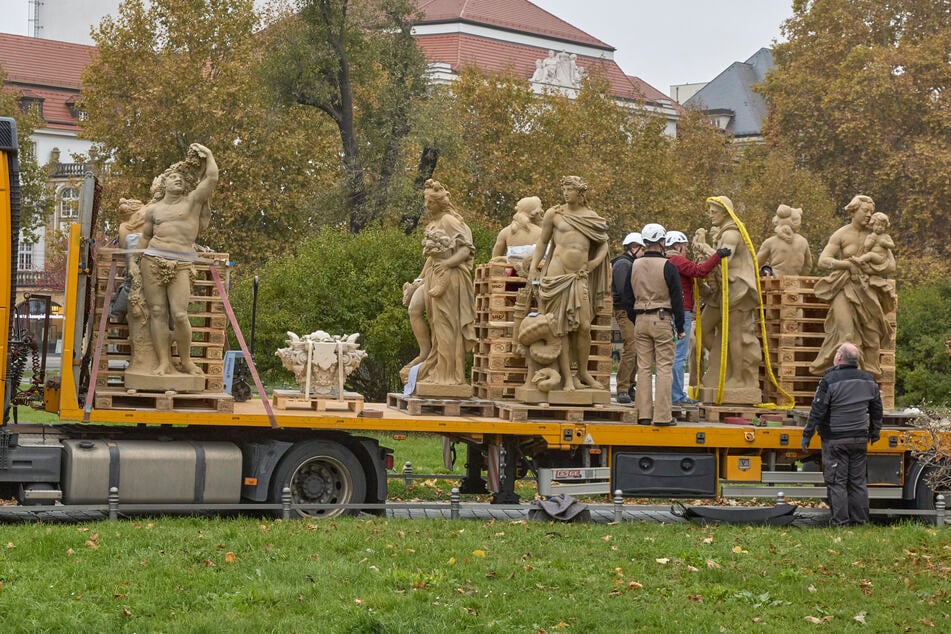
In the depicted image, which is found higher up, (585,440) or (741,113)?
(741,113)

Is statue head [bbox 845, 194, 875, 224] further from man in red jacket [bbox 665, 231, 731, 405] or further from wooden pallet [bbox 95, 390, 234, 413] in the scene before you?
wooden pallet [bbox 95, 390, 234, 413]

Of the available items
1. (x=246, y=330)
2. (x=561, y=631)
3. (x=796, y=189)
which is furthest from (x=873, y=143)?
(x=561, y=631)

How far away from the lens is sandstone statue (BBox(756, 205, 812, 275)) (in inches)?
700

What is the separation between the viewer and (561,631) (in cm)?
969

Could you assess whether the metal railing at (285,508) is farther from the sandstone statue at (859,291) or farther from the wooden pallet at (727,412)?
the sandstone statue at (859,291)

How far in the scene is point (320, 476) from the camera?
1410 centimetres

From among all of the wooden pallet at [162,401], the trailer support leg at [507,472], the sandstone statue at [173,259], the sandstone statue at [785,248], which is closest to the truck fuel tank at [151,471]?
the wooden pallet at [162,401]

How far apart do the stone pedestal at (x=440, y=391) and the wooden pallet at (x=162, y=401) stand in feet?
8.51

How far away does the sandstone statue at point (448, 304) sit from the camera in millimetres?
15797

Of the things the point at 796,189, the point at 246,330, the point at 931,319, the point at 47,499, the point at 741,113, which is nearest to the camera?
the point at 47,499

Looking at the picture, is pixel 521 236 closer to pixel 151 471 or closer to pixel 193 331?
pixel 193 331

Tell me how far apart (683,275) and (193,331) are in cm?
530

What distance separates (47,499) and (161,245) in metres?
2.62

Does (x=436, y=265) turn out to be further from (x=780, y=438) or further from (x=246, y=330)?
(x=246, y=330)
